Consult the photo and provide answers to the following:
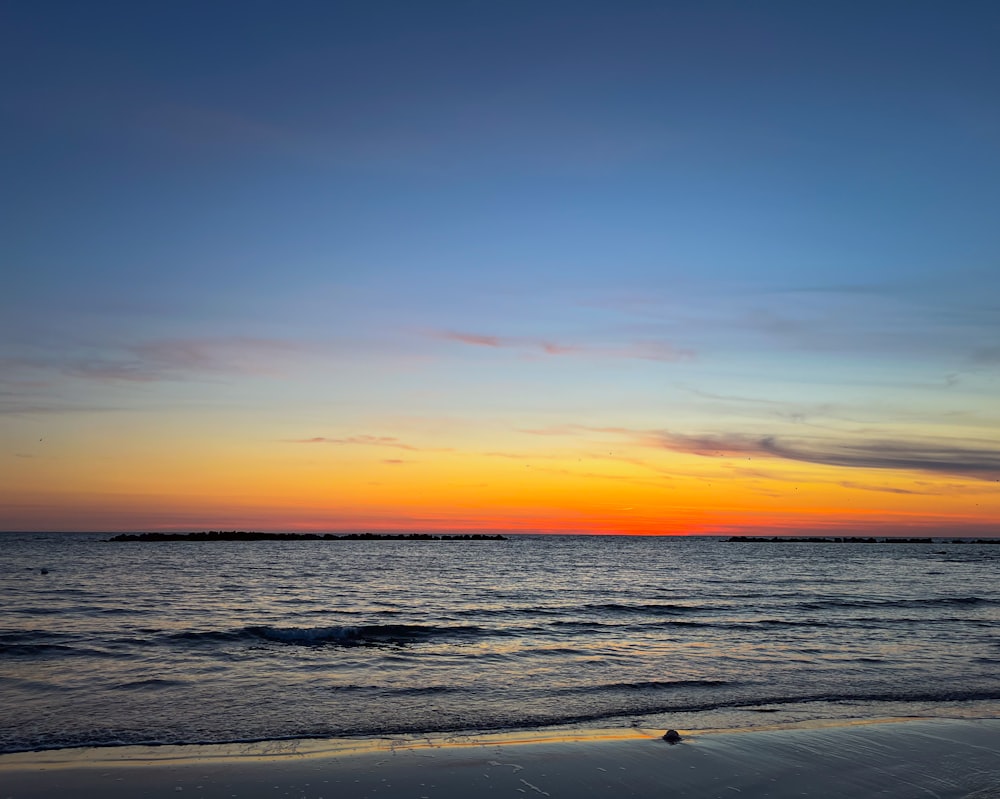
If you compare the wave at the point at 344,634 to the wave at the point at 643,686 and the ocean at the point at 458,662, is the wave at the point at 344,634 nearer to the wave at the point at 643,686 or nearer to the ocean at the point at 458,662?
the ocean at the point at 458,662

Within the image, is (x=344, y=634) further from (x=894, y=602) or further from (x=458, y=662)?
(x=894, y=602)

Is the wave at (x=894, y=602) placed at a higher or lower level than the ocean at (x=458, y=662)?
lower

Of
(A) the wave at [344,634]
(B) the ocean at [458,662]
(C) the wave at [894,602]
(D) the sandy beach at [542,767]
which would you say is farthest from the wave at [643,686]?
(C) the wave at [894,602]

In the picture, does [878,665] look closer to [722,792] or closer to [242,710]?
[722,792]

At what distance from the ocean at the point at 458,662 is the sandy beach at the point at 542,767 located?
102 cm

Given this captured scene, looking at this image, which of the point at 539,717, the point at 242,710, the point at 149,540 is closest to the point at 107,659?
the point at 242,710

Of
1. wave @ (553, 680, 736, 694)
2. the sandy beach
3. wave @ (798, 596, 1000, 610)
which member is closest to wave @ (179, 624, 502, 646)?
wave @ (553, 680, 736, 694)

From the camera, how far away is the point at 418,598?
37875 millimetres

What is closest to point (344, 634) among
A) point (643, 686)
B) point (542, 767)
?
point (643, 686)

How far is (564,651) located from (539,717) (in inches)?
317

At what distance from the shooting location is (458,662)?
1977 cm

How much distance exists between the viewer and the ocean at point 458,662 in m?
13.6

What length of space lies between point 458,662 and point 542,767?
31.6 ft

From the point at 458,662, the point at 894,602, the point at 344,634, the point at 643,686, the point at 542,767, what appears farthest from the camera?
the point at 894,602
